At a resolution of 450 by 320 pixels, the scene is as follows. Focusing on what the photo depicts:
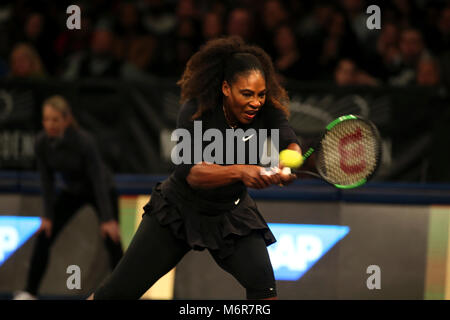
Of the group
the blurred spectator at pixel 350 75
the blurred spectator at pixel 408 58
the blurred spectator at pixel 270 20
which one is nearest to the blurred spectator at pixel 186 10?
the blurred spectator at pixel 270 20

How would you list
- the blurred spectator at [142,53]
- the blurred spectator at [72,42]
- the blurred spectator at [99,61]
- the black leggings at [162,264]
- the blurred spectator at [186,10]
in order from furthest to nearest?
the blurred spectator at [72,42] < the blurred spectator at [186,10] < the blurred spectator at [142,53] < the blurred spectator at [99,61] < the black leggings at [162,264]

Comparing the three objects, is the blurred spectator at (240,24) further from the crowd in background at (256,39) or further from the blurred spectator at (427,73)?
the blurred spectator at (427,73)

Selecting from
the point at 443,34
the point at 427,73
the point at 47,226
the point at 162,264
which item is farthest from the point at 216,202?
the point at 443,34

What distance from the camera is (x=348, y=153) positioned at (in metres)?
3.79

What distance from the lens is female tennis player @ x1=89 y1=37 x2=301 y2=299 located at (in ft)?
11.7

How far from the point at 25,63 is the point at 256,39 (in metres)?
2.33

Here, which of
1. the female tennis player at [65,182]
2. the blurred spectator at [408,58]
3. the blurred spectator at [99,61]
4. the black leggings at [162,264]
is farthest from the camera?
the blurred spectator at [99,61]

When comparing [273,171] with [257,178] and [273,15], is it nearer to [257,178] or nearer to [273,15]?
[257,178]

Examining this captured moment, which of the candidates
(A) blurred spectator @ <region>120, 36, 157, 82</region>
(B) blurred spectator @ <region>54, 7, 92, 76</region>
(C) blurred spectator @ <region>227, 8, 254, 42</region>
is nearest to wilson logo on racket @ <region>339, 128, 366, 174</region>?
(C) blurred spectator @ <region>227, 8, 254, 42</region>

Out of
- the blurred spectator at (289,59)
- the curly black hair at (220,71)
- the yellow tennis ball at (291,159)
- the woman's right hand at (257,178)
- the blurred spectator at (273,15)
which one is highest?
the blurred spectator at (273,15)

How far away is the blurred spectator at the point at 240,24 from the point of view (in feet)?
24.0

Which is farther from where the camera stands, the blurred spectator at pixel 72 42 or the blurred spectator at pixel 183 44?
the blurred spectator at pixel 72 42

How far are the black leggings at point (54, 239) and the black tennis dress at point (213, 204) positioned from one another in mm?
2113

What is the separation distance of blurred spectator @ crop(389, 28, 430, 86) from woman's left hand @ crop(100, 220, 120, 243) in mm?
2995
